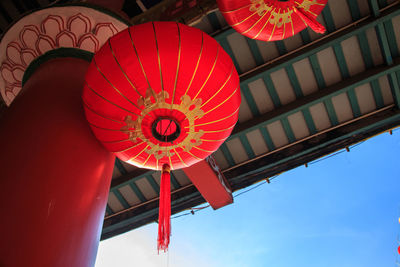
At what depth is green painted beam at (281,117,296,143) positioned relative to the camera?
5.98 m

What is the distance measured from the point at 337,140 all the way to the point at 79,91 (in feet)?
14.4

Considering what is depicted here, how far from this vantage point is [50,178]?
7.94ft

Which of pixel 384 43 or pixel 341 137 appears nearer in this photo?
pixel 384 43

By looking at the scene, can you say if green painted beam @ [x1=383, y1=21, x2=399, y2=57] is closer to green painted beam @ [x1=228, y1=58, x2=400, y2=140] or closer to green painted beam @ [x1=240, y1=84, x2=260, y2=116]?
green painted beam @ [x1=228, y1=58, x2=400, y2=140]

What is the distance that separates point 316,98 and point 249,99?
1.13m

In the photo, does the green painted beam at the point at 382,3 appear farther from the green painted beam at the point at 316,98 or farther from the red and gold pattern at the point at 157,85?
the red and gold pattern at the point at 157,85

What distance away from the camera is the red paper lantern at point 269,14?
12.0 ft

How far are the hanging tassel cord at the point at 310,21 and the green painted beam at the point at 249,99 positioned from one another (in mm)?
2355

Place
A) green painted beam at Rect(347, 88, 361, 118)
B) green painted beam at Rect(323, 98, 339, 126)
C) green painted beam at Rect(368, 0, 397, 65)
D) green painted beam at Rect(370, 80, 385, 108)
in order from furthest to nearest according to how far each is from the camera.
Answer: green painted beam at Rect(323, 98, 339, 126), green painted beam at Rect(347, 88, 361, 118), green painted beam at Rect(370, 80, 385, 108), green painted beam at Rect(368, 0, 397, 65)

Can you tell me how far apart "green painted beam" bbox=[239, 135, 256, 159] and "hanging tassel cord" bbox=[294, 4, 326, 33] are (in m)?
2.88

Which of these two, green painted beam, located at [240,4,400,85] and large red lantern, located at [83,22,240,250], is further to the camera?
green painted beam, located at [240,4,400,85]

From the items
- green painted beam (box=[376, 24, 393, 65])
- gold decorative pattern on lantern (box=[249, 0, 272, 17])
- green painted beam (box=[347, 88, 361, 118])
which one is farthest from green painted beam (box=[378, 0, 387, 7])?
gold decorative pattern on lantern (box=[249, 0, 272, 17])

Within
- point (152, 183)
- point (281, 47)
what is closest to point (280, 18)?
point (281, 47)

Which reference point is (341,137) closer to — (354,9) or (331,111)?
(331,111)
